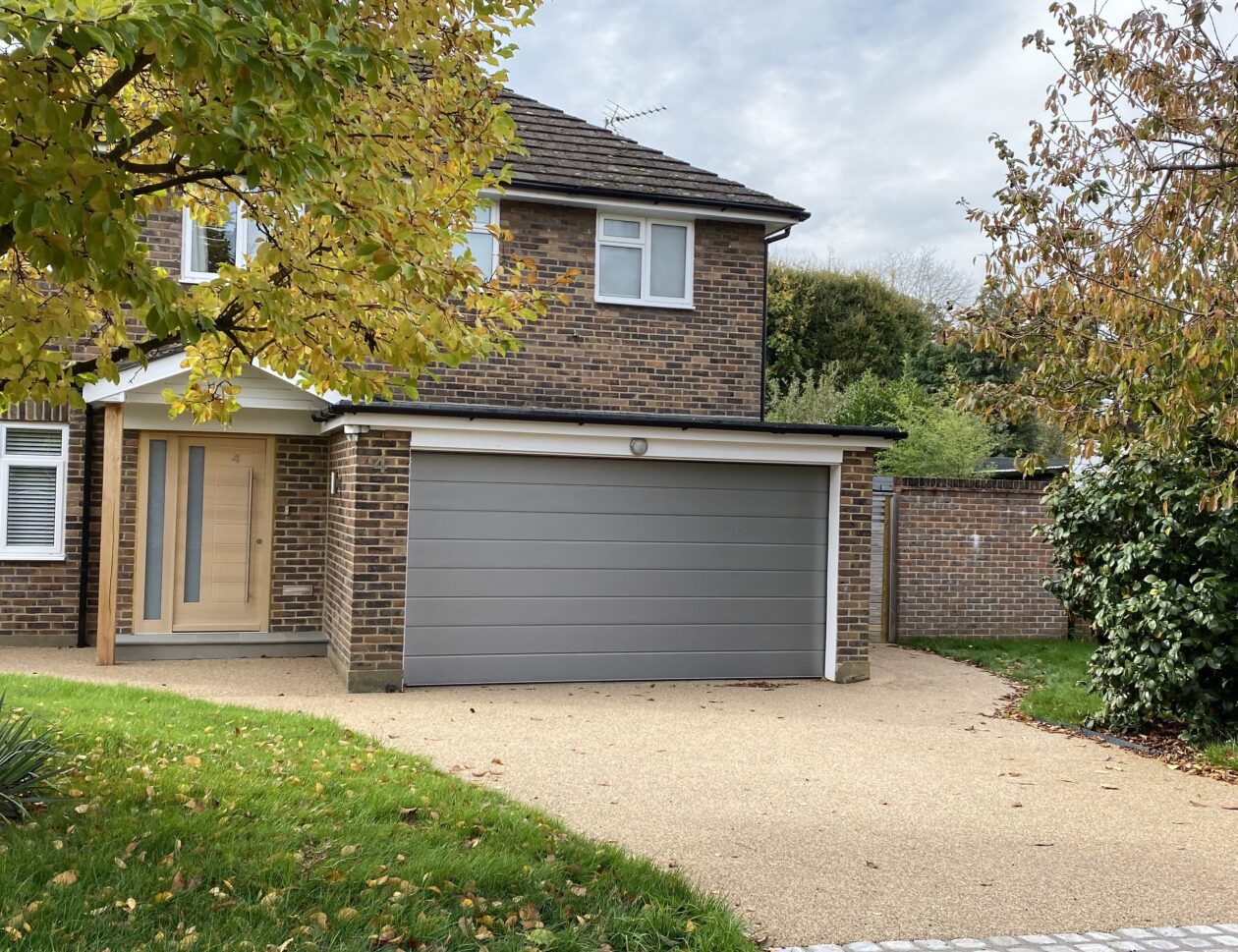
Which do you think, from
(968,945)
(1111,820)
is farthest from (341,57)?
(1111,820)

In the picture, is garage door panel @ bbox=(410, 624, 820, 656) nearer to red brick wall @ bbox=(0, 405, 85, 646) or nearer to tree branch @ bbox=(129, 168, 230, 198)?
red brick wall @ bbox=(0, 405, 85, 646)

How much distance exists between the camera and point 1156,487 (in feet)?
27.7

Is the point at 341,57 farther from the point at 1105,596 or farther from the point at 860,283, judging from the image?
the point at 860,283

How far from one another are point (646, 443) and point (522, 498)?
1333 millimetres

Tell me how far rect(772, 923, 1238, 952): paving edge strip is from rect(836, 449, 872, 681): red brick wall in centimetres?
647

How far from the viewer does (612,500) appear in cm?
1095

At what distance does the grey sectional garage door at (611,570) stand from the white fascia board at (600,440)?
211 millimetres

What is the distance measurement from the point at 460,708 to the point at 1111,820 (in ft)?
17.0

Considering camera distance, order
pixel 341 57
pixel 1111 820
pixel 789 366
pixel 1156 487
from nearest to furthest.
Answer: pixel 341 57
pixel 1111 820
pixel 1156 487
pixel 789 366

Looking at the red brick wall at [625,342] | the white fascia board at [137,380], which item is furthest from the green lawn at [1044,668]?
the white fascia board at [137,380]

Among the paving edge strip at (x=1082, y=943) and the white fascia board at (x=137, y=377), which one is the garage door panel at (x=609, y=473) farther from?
the paving edge strip at (x=1082, y=943)

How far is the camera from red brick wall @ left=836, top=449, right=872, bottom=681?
11.2 metres

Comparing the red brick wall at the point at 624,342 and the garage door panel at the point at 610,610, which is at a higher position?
the red brick wall at the point at 624,342

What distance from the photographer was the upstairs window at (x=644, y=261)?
13.0 meters
